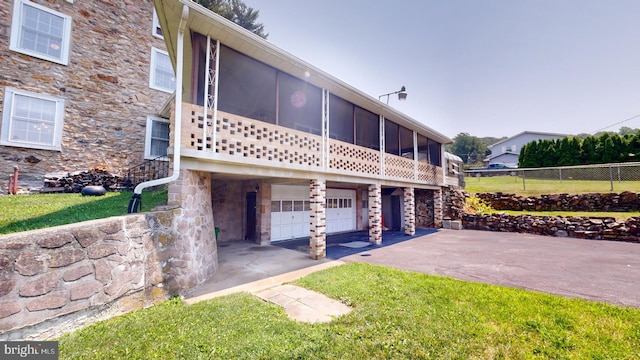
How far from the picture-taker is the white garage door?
10.6m

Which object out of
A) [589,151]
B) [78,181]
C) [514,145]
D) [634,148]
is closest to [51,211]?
[78,181]

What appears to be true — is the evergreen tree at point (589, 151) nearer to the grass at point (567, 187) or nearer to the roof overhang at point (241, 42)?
the grass at point (567, 187)

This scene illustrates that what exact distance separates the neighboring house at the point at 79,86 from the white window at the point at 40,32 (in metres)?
0.03

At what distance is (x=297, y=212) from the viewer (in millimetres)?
11594

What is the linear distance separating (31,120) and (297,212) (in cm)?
1025

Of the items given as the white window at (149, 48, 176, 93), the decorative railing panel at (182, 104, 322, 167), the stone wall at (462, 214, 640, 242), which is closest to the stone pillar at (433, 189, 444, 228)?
the stone wall at (462, 214, 640, 242)

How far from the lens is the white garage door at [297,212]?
10641 mm

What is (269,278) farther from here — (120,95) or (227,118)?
(120,95)

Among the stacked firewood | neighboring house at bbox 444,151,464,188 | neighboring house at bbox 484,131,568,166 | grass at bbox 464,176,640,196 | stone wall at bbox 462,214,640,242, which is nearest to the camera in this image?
the stacked firewood

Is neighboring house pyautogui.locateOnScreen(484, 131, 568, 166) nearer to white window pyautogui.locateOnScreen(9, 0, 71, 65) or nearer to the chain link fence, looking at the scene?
the chain link fence

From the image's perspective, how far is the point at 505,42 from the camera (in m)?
10.3

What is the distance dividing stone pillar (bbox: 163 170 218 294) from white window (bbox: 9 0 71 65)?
29.2 feet

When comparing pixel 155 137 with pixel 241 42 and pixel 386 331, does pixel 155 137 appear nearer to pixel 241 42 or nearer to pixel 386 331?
pixel 241 42

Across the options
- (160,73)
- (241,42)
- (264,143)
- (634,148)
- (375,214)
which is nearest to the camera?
(241,42)
